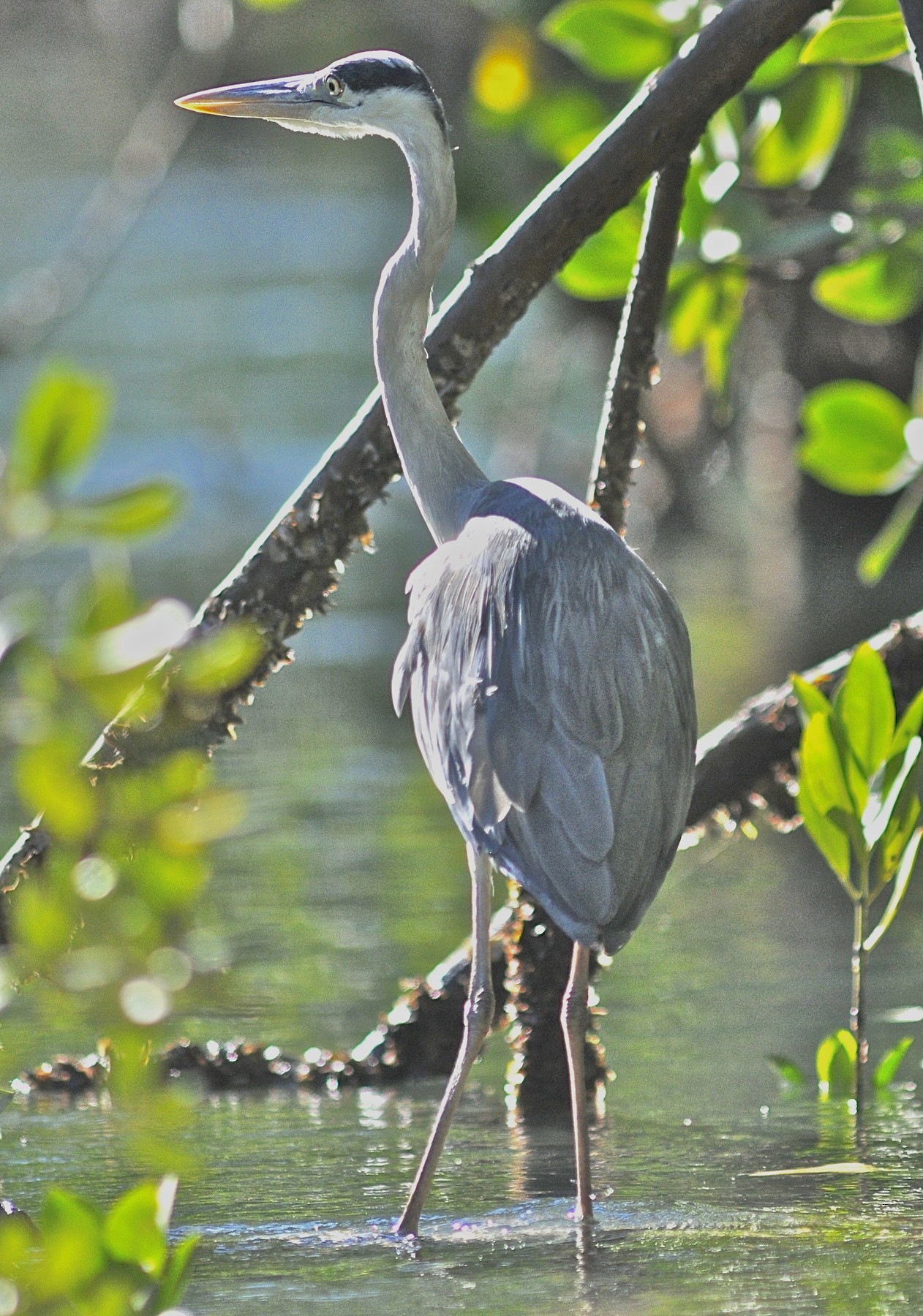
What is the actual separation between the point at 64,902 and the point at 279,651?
8.68 ft

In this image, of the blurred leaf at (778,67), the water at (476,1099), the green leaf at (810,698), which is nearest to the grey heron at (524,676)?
the water at (476,1099)

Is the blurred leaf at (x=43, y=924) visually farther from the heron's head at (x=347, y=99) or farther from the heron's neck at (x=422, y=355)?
the heron's head at (x=347, y=99)

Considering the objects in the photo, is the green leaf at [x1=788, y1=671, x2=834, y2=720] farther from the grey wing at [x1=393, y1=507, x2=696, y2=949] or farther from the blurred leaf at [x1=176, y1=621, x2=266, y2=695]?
the blurred leaf at [x1=176, y1=621, x2=266, y2=695]

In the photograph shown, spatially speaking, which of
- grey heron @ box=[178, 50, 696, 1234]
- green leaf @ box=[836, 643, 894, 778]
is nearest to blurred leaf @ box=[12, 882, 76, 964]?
grey heron @ box=[178, 50, 696, 1234]

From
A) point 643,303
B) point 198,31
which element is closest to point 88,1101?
point 643,303

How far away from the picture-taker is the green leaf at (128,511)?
136 cm

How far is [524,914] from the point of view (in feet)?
14.4

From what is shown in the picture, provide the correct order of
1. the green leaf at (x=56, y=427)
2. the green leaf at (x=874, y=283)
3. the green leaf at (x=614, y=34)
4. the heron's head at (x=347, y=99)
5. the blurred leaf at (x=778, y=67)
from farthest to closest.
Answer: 1. the green leaf at (x=874, y=283)
2. the blurred leaf at (x=778, y=67)
3. the green leaf at (x=614, y=34)
4. the heron's head at (x=347, y=99)
5. the green leaf at (x=56, y=427)

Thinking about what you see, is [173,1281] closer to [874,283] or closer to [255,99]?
[255,99]

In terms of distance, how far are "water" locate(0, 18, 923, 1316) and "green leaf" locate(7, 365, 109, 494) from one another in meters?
0.39

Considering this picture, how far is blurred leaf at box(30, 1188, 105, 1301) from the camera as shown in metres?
1.56

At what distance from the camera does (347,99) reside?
14.1 ft

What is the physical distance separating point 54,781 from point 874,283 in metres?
3.74

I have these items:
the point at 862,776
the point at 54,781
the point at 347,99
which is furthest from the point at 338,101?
the point at 54,781
